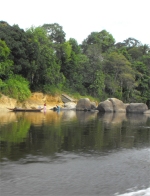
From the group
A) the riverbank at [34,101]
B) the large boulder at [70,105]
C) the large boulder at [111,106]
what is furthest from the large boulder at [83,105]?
the riverbank at [34,101]

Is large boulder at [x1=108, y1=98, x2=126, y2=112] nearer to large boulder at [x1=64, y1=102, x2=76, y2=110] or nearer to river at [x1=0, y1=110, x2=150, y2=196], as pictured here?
large boulder at [x1=64, y1=102, x2=76, y2=110]

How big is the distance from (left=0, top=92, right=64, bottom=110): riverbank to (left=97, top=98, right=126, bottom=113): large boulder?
22.3 feet

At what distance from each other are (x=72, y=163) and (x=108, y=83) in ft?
164

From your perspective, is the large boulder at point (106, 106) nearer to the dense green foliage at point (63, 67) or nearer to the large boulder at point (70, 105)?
the large boulder at point (70, 105)

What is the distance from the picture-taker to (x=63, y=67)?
190 ft

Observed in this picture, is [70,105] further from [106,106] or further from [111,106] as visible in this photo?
[111,106]

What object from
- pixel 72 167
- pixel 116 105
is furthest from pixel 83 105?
pixel 72 167

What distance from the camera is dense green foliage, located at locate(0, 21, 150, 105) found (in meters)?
43.4

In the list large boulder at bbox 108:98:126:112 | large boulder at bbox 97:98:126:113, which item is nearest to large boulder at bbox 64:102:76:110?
large boulder at bbox 97:98:126:113

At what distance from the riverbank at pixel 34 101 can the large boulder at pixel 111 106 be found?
679 cm

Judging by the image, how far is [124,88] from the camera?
6309 cm

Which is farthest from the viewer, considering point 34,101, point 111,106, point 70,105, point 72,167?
point 70,105

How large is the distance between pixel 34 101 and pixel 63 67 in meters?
13.7

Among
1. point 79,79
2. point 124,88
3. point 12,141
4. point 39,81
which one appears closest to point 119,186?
point 12,141
